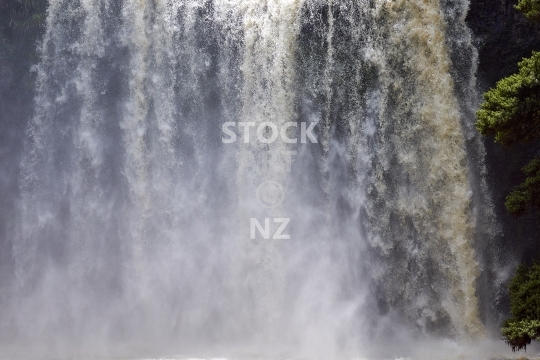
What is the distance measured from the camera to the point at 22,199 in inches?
665

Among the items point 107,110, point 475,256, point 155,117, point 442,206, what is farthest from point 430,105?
point 107,110

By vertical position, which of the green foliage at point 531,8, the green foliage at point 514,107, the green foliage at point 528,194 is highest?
the green foliage at point 531,8

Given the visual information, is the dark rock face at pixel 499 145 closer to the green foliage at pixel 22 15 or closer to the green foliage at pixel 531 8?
the green foliage at pixel 531 8

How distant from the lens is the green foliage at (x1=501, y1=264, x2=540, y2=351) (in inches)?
460

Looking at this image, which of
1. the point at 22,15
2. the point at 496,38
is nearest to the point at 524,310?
the point at 496,38

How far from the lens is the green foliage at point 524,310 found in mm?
11672

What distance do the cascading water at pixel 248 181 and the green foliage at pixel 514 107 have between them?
254 centimetres

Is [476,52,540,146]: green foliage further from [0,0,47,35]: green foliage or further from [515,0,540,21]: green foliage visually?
[0,0,47,35]: green foliage

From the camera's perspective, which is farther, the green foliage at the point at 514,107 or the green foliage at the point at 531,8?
the green foliage at the point at 531,8

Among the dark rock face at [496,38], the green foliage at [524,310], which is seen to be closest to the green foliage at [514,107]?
the green foliage at [524,310]

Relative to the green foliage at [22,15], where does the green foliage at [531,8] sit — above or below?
below

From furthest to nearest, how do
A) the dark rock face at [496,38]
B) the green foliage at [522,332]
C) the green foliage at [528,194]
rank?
the dark rock face at [496,38] → the green foliage at [528,194] → the green foliage at [522,332]

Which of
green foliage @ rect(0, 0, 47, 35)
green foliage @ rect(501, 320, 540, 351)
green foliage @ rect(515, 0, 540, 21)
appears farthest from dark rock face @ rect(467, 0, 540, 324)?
green foliage @ rect(0, 0, 47, 35)

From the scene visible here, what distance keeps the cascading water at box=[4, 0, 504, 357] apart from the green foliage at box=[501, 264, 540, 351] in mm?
2214
